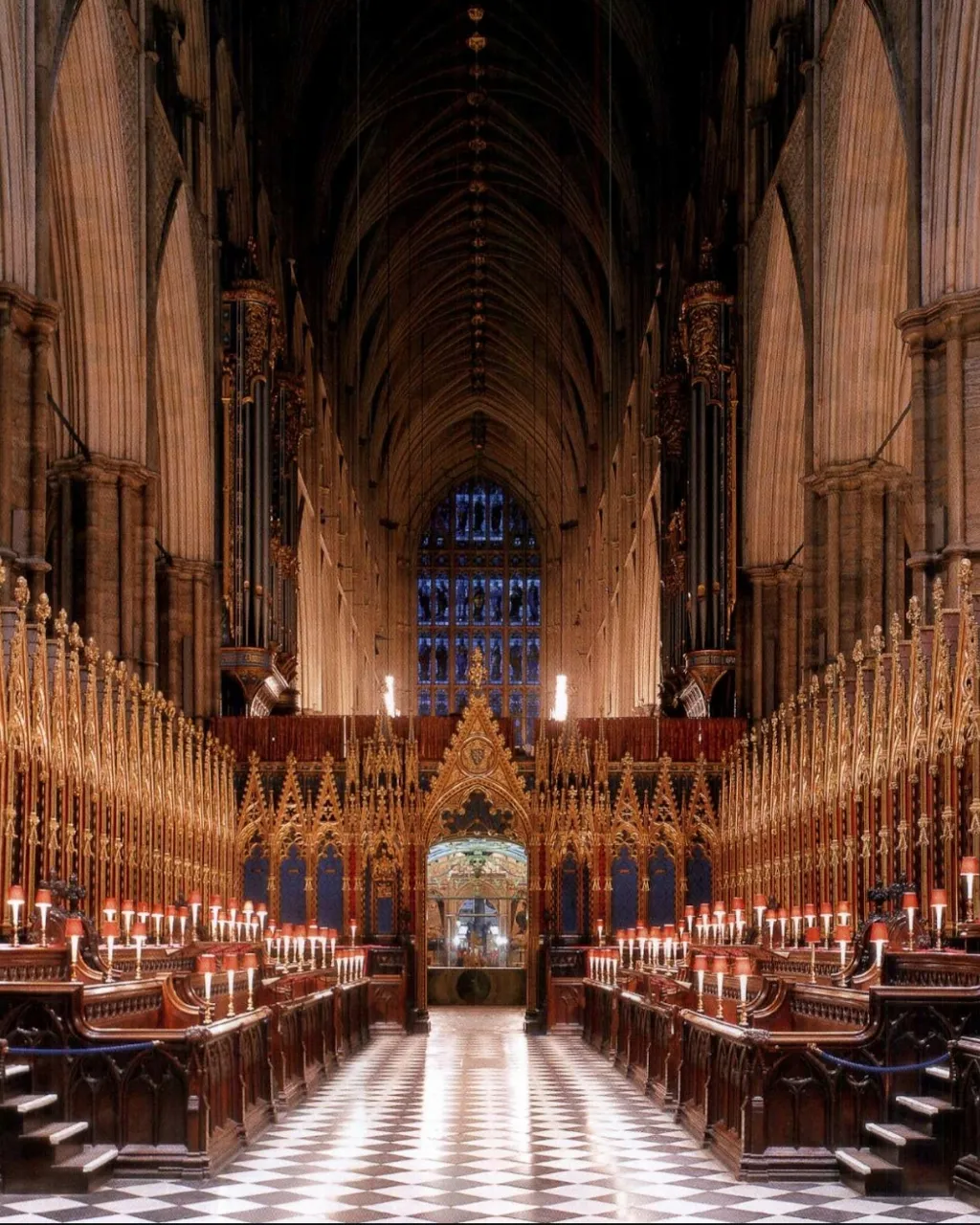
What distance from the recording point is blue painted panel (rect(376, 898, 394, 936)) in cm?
2805

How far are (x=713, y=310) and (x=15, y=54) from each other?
14.5m

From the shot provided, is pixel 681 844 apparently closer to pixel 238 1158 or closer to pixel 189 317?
pixel 189 317

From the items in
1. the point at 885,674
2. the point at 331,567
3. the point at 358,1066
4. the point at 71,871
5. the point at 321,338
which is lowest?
the point at 358,1066

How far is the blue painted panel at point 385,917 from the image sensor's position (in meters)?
28.0

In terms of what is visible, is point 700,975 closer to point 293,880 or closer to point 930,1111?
point 930,1111

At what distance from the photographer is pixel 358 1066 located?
2041cm

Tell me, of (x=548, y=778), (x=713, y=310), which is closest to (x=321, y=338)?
(x=713, y=310)

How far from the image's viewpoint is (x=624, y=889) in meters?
28.1

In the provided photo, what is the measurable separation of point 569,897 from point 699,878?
2.00 m

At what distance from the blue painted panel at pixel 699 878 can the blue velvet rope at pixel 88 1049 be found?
18073 mm

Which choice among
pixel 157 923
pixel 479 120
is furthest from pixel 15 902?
pixel 479 120

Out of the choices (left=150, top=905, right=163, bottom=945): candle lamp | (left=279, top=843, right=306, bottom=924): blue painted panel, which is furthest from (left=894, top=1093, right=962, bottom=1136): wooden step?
(left=279, top=843, right=306, bottom=924): blue painted panel

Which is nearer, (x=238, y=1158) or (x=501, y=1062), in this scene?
(x=238, y=1158)

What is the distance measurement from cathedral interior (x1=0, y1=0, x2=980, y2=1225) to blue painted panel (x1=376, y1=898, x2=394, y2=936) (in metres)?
0.22
